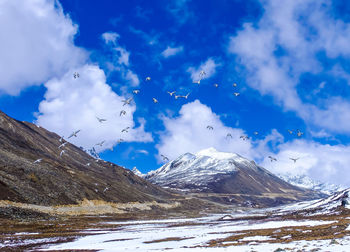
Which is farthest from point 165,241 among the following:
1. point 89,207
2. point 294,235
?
point 89,207

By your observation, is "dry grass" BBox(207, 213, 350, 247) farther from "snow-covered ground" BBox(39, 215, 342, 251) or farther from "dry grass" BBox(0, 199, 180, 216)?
"dry grass" BBox(0, 199, 180, 216)

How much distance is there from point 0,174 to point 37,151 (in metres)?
84.0

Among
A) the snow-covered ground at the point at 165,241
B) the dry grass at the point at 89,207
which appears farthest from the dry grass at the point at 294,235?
the dry grass at the point at 89,207

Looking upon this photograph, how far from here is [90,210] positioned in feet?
337

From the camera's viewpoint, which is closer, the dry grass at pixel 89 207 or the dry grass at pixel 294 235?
the dry grass at pixel 294 235

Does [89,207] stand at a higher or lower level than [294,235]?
higher

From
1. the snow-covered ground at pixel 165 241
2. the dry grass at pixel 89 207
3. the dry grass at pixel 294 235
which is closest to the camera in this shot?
the snow-covered ground at pixel 165 241

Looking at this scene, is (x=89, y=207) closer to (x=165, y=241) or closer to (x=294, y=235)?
(x=165, y=241)

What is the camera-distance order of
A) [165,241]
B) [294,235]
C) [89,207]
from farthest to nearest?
[89,207] < [165,241] < [294,235]

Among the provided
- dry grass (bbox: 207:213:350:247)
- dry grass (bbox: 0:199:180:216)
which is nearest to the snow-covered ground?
dry grass (bbox: 207:213:350:247)

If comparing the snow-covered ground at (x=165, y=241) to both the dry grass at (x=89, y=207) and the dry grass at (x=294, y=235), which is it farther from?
the dry grass at (x=89, y=207)

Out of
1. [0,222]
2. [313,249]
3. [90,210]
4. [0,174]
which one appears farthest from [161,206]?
[313,249]

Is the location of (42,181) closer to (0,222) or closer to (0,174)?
(0,174)

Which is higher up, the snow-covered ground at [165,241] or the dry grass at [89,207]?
the dry grass at [89,207]
